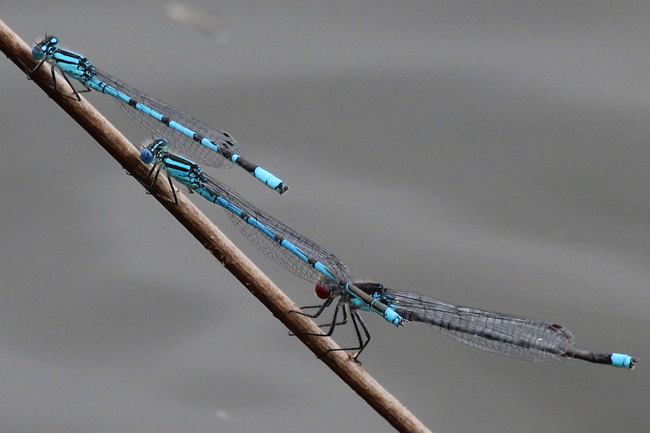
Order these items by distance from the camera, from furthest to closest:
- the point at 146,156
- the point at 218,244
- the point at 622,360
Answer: the point at 622,360
the point at 146,156
the point at 218,244

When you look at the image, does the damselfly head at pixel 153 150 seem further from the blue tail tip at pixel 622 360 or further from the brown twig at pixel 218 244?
the blue tail tip at pixel 622 360

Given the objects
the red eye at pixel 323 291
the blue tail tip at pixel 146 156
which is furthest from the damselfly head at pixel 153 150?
the red eye at pixel 323 291

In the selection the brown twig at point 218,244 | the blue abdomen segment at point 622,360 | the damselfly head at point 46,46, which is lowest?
the brown twig at point 218,244

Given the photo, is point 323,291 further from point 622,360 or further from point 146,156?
point 622,360

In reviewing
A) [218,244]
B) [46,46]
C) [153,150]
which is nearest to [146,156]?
[153,150]

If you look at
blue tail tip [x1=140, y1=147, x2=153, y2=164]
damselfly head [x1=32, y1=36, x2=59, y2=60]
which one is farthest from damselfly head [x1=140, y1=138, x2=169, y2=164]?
damselfly head [x1=32, y1=36, x2=59, y2=60]

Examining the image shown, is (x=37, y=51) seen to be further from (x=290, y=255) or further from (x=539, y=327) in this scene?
(x=539, y=327)
